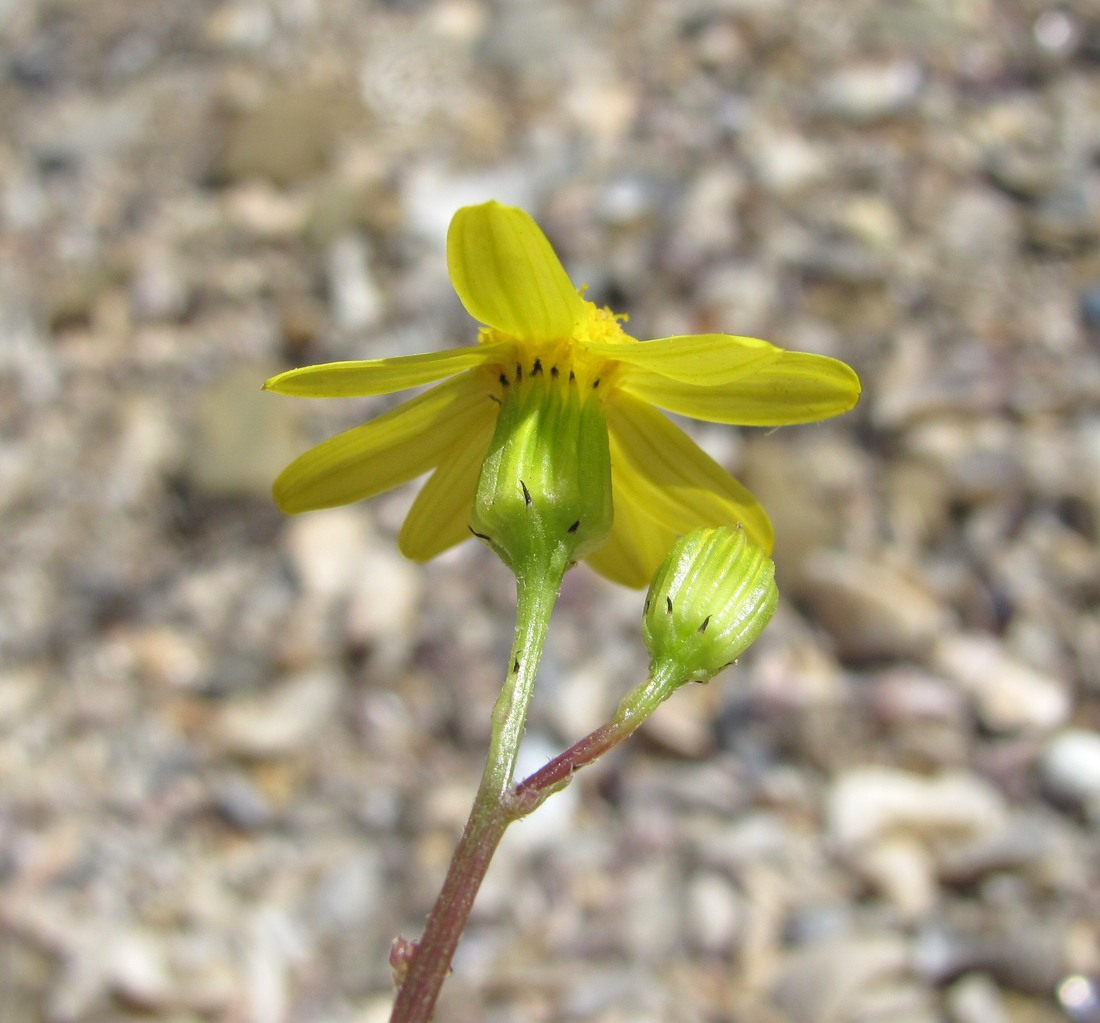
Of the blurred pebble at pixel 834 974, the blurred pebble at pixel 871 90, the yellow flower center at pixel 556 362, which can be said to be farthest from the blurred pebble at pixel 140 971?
the blurred pebble at pixel 871 90

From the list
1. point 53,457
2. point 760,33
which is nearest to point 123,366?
point 53,457

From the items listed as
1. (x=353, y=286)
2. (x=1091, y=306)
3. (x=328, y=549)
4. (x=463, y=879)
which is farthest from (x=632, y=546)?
(x=1091, y=306)

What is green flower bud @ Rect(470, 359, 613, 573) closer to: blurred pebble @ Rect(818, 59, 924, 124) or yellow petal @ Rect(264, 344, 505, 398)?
yellow petal @ Rect(264, 344, 505, 398)

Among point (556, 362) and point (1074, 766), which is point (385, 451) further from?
point (1074, 766)

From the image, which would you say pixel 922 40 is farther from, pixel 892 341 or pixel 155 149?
pixel 155 149

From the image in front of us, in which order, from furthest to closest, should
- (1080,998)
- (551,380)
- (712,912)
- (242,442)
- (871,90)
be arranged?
1. (871,90)
2. (242,442)
3. (712,912)
4. (1080,998)
5. (551,380)

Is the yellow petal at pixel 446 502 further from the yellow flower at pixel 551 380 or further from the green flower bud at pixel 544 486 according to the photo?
the green flower bud at pixel 544 486
